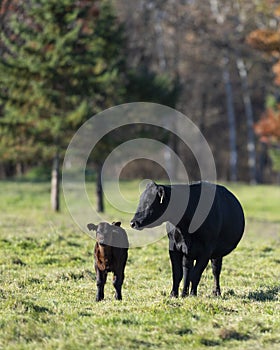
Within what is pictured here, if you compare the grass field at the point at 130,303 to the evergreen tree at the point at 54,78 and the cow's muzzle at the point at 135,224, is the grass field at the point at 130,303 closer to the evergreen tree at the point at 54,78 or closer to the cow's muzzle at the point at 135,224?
the cow's muzzle at the point at 135,224

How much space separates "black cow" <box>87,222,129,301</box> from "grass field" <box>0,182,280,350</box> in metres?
0.43

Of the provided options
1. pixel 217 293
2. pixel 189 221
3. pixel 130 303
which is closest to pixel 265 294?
pixel 217 293

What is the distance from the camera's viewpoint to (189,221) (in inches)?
367

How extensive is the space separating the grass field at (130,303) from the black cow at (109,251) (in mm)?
426

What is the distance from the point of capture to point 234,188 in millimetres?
42031

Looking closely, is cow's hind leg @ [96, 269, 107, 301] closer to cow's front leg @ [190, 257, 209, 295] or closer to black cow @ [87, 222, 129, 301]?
black cow @ [87, 222, 129, 301]

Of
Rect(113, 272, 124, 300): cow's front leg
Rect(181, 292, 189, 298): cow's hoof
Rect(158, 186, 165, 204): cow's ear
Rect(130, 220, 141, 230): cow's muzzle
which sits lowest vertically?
Rect(181, 292, 189, 298): cow's hoof

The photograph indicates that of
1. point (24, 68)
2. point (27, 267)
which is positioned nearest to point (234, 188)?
point (24, 68)

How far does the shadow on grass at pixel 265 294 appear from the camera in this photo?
995cm

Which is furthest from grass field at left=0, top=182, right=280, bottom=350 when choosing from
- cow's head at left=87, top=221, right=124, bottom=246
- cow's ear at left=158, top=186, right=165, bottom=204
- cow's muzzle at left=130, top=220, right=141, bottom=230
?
cow's ear at left=158, top=186, right=165, bottom=204

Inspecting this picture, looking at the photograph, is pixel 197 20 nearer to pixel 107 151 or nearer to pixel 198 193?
pixel 107 151

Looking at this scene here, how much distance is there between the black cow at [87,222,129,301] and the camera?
906cm

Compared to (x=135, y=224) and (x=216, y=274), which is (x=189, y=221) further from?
(x=216, y=274)

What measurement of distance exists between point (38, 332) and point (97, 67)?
68.4ft
